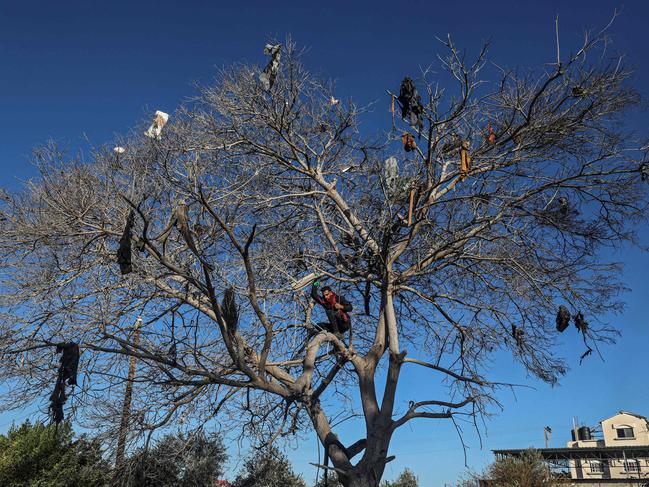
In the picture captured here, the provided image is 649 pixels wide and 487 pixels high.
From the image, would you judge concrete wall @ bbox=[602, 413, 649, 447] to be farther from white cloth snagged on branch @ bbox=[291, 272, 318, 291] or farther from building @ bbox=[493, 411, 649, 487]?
white cloth snagged on branch @ bbox=[291, 272, 318, 291]

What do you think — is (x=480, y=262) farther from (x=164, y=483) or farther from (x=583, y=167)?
(x=164, y=483)

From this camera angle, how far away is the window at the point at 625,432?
152 ft

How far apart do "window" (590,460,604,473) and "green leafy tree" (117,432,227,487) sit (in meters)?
35.5

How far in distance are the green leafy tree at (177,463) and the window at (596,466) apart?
35.5 meters

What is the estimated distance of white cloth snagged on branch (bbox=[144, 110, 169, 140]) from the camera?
945cm

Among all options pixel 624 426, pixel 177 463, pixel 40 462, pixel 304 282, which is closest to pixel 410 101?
pixel 304 282

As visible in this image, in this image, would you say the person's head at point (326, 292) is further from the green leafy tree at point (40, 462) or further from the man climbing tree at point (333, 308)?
the green leafy tree at point (40, 462)

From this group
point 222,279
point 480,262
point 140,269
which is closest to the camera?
point 222,279

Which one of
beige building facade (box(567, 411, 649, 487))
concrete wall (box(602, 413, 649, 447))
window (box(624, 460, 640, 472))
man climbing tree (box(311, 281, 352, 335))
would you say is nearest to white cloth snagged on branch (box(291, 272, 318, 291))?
man climbing tree (box(311, 281, 352, 335))

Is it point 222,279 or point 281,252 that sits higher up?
point 281,252

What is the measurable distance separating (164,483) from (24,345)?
877 cm

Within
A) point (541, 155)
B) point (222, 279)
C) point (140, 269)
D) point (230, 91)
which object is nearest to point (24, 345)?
point (140, 269)

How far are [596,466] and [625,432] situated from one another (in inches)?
222

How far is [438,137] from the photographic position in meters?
8.76
